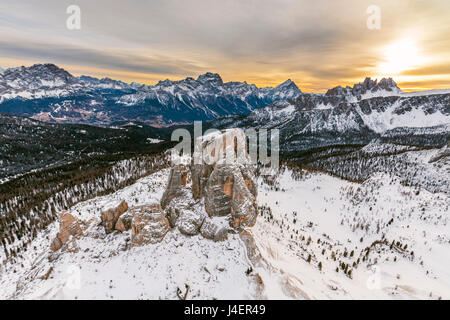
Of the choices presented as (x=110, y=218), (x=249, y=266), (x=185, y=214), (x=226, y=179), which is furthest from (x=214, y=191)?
(x=110, y=218)

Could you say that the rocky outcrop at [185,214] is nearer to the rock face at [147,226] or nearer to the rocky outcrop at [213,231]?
the rocky outcrop at [213,231]

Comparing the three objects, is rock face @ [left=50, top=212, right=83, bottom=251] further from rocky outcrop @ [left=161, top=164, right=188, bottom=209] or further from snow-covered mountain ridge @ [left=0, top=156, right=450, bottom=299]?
rocky outcrop @ [left=161, top=164, right=188, bottom=209]

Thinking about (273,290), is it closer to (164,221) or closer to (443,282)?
(164,221)

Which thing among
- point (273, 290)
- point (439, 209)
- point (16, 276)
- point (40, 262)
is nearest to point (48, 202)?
point (16, 276)

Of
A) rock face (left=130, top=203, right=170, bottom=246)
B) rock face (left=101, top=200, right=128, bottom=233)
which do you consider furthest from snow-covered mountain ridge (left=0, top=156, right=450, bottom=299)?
rock face (left=101, top=200, right=128, bottom=233)

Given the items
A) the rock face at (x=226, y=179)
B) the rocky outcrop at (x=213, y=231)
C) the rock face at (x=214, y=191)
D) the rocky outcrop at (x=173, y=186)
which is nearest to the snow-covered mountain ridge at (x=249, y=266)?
the rocky outcrop at (x=213, y=231)

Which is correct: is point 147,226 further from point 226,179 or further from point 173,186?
point 226,179
